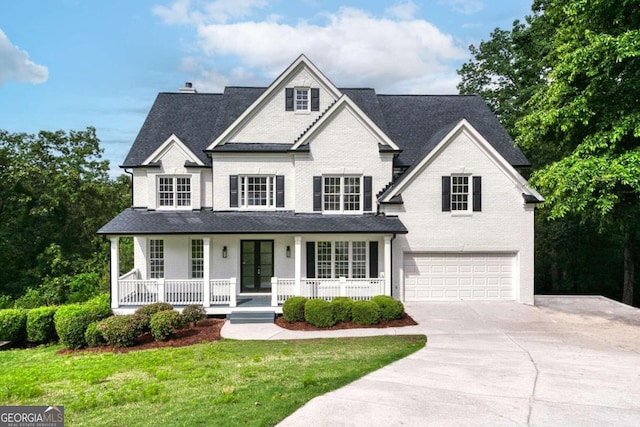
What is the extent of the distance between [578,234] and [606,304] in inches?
471

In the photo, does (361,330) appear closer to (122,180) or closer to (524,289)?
(524,289)

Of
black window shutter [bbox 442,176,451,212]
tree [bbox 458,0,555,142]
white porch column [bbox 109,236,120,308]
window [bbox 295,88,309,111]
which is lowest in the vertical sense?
white porch column [bbox 109,236,120,308]

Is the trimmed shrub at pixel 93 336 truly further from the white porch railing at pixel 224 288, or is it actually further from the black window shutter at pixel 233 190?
the black window shutter at pixel 233 190

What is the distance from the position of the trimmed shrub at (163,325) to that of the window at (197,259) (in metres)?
4.95

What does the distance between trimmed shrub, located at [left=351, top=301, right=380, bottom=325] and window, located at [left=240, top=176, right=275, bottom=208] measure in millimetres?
6612

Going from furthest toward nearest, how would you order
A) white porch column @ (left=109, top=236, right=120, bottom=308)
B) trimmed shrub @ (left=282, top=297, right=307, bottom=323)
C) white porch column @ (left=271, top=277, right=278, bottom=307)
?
white porch column @ (left=271, top=277, right=278, bottom=307) → white porch column @ (left=109, top=236, right=120, bottom=308) → trimmed shrub @ (left=282, top=297, right=307, bottom=323)

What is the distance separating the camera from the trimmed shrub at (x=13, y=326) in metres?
15.2

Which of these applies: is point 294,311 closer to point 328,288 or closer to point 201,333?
point 328,288

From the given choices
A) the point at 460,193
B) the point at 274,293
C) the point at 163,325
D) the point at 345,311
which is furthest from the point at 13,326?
the point at 460,193

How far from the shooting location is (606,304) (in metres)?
18.5

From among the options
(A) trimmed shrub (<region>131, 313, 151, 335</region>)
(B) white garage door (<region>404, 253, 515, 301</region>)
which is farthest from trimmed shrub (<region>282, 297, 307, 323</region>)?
(B) white garage door (<region>404, 253, 515, 301</region>)

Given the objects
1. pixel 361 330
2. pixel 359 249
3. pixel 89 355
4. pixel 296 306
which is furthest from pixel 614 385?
pixel 89 355

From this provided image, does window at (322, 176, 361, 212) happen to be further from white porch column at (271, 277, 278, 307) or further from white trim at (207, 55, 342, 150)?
white trim at (207, 55, 342, 150)

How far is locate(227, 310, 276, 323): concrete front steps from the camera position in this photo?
15461mm
